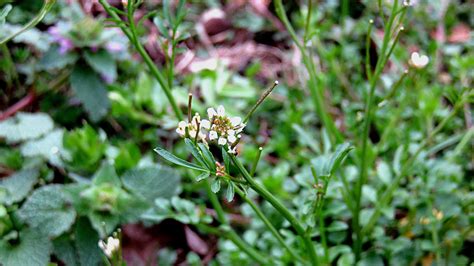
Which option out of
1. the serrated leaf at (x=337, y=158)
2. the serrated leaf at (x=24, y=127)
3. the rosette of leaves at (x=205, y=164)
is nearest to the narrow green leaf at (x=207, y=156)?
the rosette of leaves at (x=205, y=164)

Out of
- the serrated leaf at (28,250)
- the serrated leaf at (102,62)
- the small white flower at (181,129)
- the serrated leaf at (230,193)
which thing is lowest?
the serrated leaf at (28,250)

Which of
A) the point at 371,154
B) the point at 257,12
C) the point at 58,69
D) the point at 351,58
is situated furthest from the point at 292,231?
the point at 257,12

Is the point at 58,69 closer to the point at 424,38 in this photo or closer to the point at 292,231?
the point at 292,231

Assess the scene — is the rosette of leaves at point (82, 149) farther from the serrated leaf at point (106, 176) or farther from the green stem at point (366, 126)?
the green stem at point (366, 126)

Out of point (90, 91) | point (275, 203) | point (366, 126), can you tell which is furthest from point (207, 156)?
point (90, 91)

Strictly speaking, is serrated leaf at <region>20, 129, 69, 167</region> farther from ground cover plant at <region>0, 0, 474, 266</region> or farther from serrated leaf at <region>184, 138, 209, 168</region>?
serrated leaf at <region>184, 138, 209, 168</region>

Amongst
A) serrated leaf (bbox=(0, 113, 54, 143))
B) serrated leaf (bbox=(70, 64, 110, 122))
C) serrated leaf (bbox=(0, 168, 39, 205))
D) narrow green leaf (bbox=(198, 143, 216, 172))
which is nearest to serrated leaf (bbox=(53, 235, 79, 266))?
serrated leaf (bbox=(0, 168, 39, 205))
